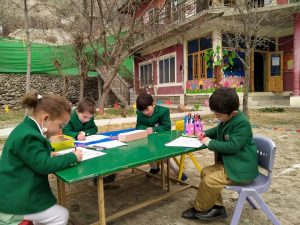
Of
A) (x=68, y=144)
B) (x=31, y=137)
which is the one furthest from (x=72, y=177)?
(x=68, y=144)

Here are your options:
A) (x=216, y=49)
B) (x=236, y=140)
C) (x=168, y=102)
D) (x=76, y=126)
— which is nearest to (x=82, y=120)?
(x=76, y=126)

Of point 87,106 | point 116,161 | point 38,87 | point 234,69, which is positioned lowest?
point 116,161

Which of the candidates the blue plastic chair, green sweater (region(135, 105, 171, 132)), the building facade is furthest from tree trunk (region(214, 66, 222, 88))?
the blue plastic chair

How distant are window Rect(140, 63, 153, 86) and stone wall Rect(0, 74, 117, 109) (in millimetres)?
2483

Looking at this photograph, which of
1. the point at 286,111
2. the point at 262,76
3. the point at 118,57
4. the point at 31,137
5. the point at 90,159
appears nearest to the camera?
the point at 31,137

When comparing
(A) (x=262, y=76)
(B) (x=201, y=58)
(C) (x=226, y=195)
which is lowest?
(C) (x=226, y=195)

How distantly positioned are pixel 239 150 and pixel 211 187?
35 cm

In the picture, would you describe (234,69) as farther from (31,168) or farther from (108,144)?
(31,168)

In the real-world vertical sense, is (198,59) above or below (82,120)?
above

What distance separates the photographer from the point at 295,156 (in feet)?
14.1

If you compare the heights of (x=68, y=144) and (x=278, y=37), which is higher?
(x=278, y=37)

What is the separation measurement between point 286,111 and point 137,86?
10.7m

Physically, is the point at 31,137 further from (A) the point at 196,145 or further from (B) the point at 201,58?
(B) the point at 201,58

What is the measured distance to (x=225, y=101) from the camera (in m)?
2.04
